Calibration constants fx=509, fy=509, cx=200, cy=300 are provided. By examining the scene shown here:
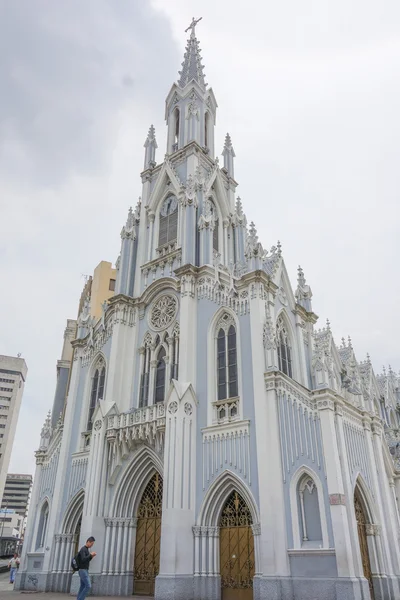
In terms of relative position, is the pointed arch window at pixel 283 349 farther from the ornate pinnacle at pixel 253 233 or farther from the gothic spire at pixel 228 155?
the gothic spire at pixel 228 155

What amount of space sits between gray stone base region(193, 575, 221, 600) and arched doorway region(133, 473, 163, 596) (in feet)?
10.0

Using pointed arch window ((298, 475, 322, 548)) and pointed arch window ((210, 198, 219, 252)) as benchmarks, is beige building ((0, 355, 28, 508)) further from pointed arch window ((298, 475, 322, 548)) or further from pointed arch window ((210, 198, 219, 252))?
pointed arch window ((298, 475, 322, 548))

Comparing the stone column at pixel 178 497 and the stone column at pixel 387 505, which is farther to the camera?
the stone column at pixel 387 505

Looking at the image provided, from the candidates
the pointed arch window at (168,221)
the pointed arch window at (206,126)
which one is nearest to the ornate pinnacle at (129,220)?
the pointed arch window at (168,221)

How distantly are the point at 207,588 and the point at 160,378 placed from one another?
8975 millimetres

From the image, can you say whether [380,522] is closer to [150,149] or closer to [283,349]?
[283,349]

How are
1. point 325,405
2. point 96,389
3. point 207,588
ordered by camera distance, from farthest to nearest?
1. point 96,389
2. point 325,405
3. point 207,588

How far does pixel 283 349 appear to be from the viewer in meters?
23.2

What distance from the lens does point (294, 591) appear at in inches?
632

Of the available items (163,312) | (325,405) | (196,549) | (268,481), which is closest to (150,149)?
(163,312)

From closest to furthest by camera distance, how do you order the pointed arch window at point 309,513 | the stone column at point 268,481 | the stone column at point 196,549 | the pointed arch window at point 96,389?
the stone column at point 268,481 → the pointed arch window at point 309,513 → the stone column at point 196,549 → the pointed arch window at point 96,389

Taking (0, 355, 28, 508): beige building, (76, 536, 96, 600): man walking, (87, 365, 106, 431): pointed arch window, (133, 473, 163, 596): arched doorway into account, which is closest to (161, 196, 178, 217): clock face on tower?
(87, 365, 106, 431): pointed arch window

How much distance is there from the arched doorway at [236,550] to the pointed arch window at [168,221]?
546 inches

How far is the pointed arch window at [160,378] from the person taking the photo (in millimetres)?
23125
